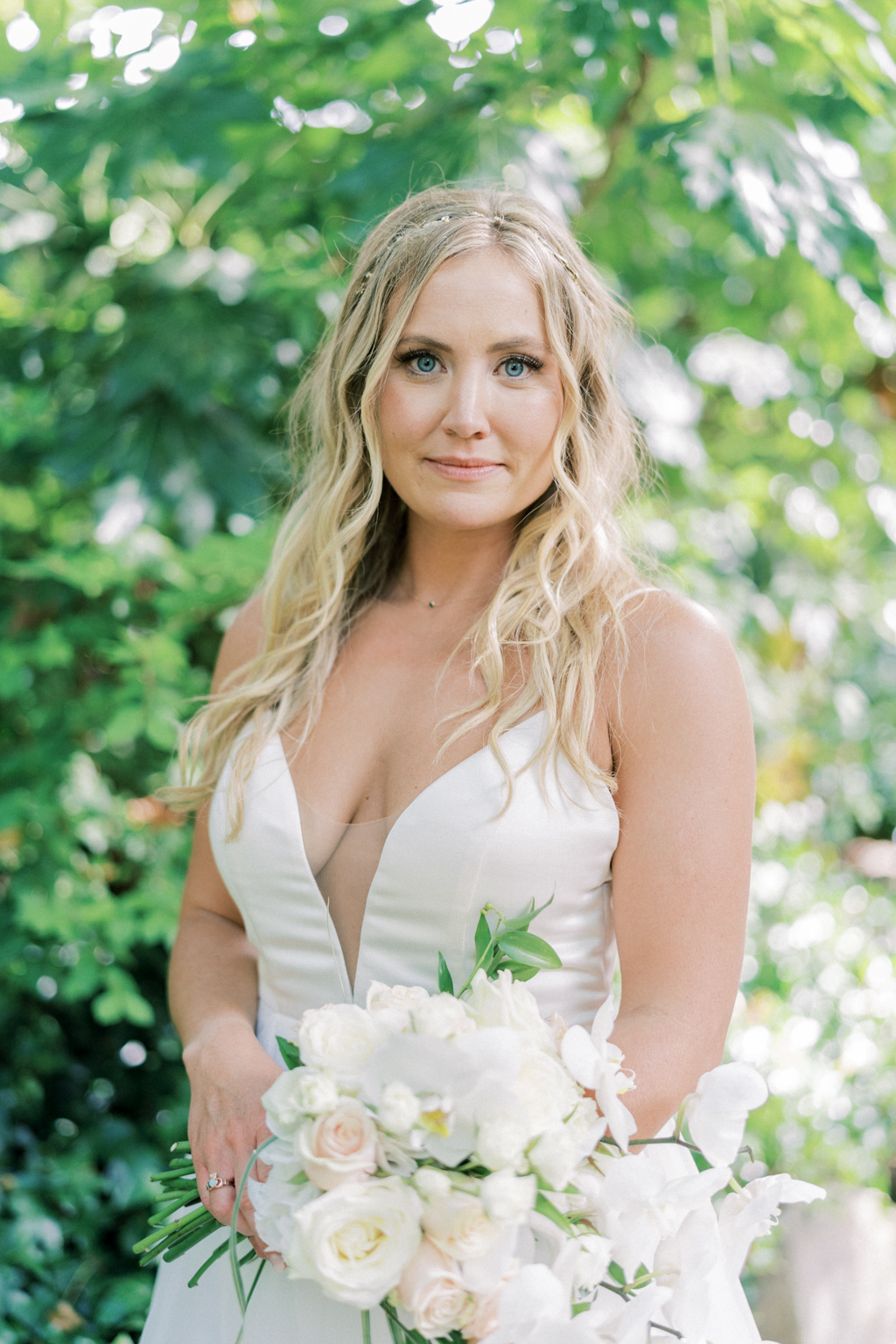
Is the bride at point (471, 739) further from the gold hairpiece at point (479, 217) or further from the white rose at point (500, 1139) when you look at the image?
the white rose at point (500, 1139)

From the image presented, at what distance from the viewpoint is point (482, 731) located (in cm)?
175

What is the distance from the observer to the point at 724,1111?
1173mm

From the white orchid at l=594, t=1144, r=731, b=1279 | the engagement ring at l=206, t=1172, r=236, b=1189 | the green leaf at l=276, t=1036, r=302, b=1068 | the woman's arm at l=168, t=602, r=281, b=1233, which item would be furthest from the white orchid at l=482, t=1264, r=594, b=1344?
the engagement ring at l=206, t=1172, r=236, b=1189

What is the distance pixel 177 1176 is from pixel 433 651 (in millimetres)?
904

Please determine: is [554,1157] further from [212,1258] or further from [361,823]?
[361,823]

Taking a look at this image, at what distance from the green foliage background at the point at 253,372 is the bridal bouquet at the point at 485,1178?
157 centimetres

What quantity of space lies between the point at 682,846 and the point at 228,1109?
2.44 ft

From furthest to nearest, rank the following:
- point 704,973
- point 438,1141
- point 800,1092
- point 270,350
Result: point 800,1092 → point 270,350 → point 704,973 → point 438,1141

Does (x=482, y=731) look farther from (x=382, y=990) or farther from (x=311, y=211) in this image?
(x=311, y=211)

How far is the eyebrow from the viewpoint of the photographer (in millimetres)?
1708

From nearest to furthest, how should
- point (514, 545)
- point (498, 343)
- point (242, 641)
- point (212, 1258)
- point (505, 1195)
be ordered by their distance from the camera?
point (505, 1195) < point (212, 1258) < point (498, 343) < point (514, 545) < point (242, 641)

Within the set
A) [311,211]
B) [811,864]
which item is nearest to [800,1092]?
[811,864]

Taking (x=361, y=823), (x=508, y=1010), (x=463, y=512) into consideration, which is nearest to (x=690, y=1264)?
(x=508, y=1010)

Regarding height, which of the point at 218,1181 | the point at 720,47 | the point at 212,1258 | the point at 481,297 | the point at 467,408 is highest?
the point at 720,47
